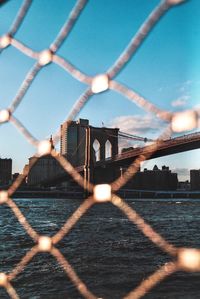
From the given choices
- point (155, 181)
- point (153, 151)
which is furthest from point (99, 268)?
point (155, 181)

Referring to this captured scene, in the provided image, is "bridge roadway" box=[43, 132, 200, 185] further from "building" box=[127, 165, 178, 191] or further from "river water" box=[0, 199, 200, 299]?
"building" box=[127, 165, 178, 191]

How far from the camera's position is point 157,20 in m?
0.88

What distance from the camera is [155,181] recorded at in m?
80.4

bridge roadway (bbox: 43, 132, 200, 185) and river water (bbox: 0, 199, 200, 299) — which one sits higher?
bridge roadway (bbox: 43, 132, 200, 185)

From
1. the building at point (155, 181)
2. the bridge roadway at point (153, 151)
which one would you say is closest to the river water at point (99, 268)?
the bridge roadway at point (153, 151)

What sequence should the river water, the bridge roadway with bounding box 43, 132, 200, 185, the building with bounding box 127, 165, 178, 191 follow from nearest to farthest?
the river water < the bridge roadway with bounding box 43, 132, 200, 185 < the building with bounding box 127, 165, 178, 191

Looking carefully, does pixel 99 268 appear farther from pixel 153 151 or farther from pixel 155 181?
pixel 155 181

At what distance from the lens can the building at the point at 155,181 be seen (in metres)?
76.8

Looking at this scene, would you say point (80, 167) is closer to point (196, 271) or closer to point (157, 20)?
point (196, 271)

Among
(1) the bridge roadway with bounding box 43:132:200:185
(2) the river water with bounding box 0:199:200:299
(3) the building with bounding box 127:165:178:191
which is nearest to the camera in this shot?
(2) the river water with bounding box 0:199:200:299

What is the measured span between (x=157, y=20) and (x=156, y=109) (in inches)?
8.2

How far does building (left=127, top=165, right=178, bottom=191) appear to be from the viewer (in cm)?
7681

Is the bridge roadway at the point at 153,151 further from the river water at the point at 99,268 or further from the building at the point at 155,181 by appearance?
the building at the point at 155,181

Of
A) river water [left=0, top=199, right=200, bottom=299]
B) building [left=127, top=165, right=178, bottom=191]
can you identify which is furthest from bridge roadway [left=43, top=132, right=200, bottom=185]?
building [left=127, top=165, right=178, bottom=191]
